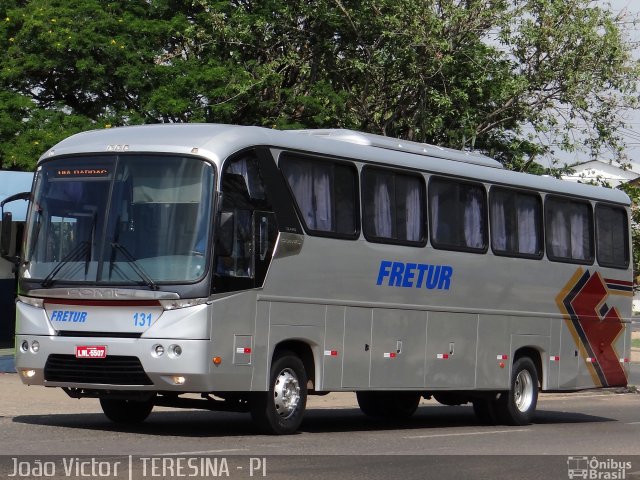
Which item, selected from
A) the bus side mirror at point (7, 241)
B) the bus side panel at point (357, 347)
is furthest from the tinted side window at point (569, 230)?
the bus side mirror at point (7, 241)

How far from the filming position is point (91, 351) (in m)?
13.9

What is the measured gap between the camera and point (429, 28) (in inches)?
1155

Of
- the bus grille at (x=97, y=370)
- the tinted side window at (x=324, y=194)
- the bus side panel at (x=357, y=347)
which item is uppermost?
the tinted side window at (x=324, y=194)

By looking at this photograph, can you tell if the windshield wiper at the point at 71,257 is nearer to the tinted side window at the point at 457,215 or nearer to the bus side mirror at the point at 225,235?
the bus side mirror at the point at 225,235

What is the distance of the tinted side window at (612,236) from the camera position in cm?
2088

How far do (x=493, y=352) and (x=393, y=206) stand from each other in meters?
3.06

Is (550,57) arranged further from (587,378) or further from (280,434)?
(280,434)

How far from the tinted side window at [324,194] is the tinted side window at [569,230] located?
15.5 ft

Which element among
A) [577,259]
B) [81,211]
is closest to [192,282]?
[81,211]

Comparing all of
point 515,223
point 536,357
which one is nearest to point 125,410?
point 515,223

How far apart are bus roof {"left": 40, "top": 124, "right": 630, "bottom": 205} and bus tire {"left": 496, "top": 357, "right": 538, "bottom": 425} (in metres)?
2.56

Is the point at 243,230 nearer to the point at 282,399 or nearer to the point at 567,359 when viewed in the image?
the point at 282,399

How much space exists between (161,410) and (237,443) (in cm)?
552

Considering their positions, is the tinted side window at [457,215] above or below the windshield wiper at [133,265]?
above
